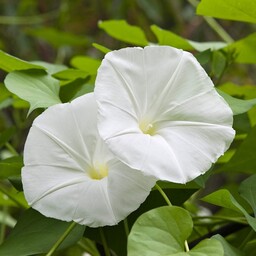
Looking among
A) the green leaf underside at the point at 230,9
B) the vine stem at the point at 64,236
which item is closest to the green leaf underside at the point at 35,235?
the vine stem at the point at 64,236

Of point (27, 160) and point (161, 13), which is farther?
point (161, 13)

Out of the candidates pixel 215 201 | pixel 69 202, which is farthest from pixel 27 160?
pixel 215 201

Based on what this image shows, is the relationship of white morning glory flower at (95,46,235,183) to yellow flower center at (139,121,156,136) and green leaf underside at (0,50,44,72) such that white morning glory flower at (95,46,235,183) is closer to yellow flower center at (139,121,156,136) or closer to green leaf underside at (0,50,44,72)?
yellow flower center at (139,121,156,136)

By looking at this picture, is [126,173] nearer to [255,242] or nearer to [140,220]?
[140,220]

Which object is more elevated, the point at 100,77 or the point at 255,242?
the point at 100,77

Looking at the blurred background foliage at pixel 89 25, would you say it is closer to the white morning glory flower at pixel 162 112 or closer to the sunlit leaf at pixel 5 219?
the sunlit leaf at pixel 5 219

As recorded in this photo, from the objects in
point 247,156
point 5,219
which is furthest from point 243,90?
point 5,219
